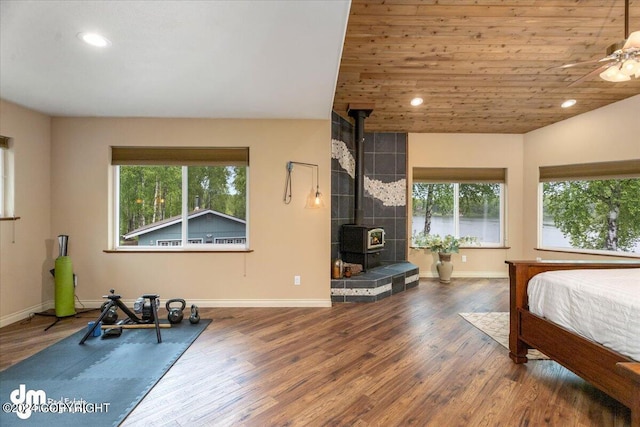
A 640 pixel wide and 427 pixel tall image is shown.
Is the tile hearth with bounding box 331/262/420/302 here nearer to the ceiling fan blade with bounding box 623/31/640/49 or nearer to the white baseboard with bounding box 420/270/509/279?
the white baseboard with bounding box 420/270/509/279

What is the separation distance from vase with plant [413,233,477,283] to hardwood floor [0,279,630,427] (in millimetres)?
1834

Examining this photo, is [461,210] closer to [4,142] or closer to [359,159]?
[359,159]

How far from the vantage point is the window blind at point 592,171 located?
4359 millimetres

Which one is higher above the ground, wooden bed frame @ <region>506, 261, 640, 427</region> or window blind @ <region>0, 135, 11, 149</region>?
window blind @ <region>0, 135, 11, 149</region>

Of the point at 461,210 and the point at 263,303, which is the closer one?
the point at 263,303

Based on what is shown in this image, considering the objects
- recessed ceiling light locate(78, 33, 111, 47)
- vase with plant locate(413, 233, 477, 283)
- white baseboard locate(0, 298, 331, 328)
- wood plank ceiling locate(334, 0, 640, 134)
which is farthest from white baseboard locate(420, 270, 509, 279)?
recessed ceiling light locate(78, 33, 111, 47)

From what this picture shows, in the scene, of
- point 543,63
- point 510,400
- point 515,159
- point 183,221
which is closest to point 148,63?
point 183,221

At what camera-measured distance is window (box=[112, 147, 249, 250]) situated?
13.2 ft

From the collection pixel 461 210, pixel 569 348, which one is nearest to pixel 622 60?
pixel 569 348

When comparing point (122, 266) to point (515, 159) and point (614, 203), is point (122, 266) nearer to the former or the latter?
point (515, 159)

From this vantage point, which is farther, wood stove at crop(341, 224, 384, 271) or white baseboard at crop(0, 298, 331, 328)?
wood stove at crop(341, 224, 384, 271)

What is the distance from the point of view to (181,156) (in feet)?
12.9

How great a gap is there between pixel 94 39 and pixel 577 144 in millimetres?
6351

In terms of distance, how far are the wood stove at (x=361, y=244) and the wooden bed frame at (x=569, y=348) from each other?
7.04 feet
